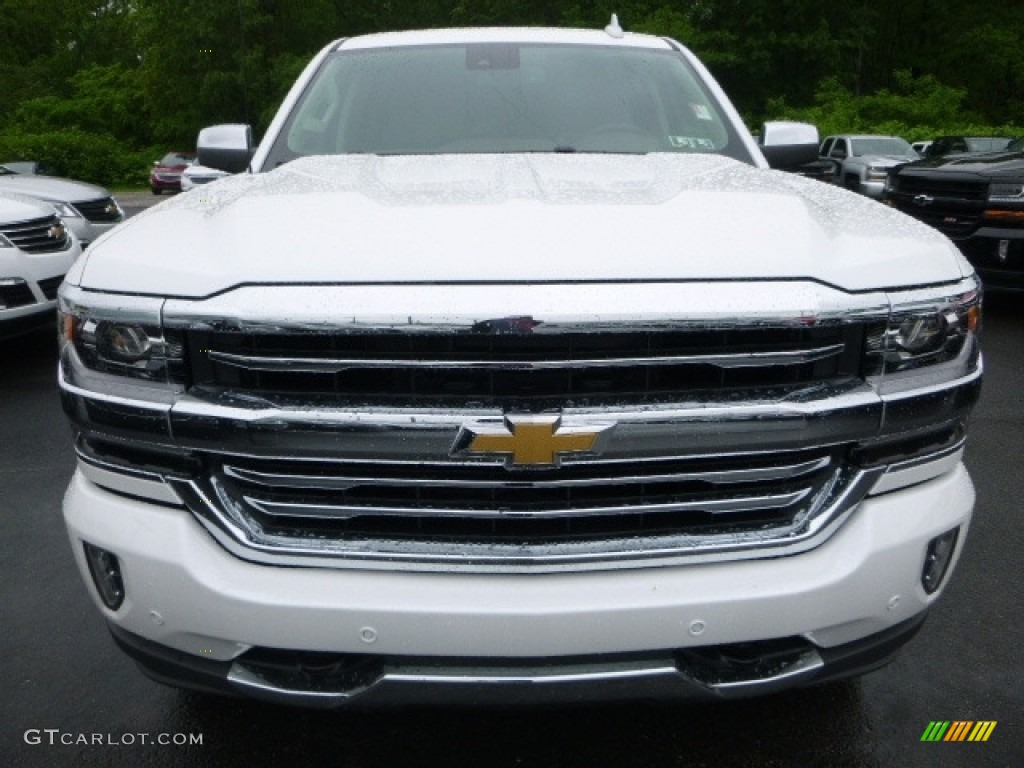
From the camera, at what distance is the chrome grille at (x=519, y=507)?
1.81 m

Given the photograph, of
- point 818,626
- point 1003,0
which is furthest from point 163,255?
point 1003,0

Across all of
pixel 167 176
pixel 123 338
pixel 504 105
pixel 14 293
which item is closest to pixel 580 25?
pixel 167 176

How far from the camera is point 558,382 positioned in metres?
1.79

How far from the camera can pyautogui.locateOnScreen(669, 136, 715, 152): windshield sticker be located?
3318 millimetres

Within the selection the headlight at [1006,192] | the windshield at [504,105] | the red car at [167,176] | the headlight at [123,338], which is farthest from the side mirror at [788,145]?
the red car at [167,176]

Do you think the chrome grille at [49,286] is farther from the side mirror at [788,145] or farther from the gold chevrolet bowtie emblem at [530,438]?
the gold chevrolet bowtie emblem at [530,438]

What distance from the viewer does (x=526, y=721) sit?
8.04 feet

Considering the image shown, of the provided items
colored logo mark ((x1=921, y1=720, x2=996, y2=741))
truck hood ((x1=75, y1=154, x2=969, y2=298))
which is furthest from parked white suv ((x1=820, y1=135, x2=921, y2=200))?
truck hood ((x1=75, y1=154, x2=969, y2=298))

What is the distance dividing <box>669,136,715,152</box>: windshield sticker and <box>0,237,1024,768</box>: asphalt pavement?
5.72 ft

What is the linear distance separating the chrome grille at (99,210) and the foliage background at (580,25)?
82.6 feet

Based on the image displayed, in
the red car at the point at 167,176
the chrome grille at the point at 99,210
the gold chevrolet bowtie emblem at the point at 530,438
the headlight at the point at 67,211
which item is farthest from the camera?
the red car at the point at 167,176

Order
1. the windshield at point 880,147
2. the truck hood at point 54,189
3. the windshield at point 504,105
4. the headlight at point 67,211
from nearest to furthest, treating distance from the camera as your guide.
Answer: the windshield at point 504,105, the headlight at point 67,211, the truck hood at point 54,189, the windshield at point 880,147

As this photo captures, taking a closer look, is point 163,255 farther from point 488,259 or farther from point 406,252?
point 488,259

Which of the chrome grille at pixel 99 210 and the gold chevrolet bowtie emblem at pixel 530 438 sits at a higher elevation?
the gold chevrolet bowtie emblem at pixel 530 438
